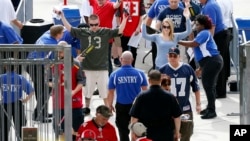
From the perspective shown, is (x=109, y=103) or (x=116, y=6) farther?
(x=116, y=6)

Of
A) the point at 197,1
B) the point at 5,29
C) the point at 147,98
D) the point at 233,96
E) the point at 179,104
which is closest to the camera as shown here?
the point at 147,98

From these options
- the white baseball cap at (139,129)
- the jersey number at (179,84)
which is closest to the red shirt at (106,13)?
the jersey number at (179,84)

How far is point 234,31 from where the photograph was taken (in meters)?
22.2

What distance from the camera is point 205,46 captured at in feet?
62.6

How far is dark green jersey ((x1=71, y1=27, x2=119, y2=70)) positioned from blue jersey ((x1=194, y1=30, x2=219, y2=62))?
1.35 metres

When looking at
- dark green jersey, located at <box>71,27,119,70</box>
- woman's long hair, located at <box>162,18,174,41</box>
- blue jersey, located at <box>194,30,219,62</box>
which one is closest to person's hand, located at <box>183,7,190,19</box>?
blue jersey, located at <box>194,30,219,62</box>

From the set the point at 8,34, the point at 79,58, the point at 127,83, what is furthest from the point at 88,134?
the point at 8,34

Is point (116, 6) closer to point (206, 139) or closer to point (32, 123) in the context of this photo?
point (206, 139)

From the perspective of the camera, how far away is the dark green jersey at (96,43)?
19.1 m

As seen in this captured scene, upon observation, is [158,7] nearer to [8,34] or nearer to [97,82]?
[97,82]

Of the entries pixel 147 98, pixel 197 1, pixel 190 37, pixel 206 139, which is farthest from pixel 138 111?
pixel 197 1

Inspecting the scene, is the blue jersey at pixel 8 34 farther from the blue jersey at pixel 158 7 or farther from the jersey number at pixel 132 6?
the jersey number at pixel 132 6

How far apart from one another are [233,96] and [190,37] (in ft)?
4.31

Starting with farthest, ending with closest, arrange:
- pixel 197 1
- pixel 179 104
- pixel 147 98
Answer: pixel 197 1, pixel 179 104, pixel 147 98
